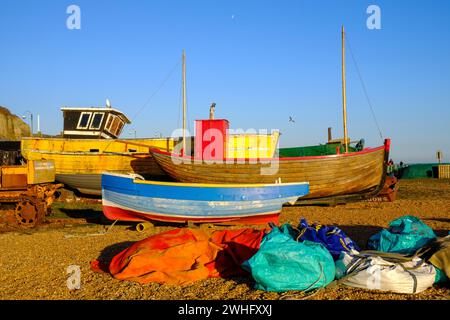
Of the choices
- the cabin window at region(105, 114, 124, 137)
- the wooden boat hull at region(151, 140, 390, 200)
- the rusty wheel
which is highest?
the cabin window at region(105, 114, 124, 137)

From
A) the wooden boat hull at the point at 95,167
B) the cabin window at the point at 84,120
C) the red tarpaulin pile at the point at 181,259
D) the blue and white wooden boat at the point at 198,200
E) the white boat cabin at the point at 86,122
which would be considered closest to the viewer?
the red tarpaulin pile at the point at 181,259

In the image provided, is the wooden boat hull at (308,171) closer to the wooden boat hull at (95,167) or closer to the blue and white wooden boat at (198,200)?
the wooden boat hull at (95,167)

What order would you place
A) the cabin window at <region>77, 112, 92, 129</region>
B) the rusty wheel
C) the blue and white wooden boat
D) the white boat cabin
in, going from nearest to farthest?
the blue and white wooden boat → the rusty wheel → the white boat cabin → the cabin window at <region>77, 112, 92, 129</region>

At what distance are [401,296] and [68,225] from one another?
11160mm

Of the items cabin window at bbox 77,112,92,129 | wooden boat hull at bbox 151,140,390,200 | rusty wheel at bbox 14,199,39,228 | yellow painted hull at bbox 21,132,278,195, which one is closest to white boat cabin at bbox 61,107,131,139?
cabin window at bbox 77,112,92,129

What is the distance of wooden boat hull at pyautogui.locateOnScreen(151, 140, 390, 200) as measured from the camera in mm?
15141

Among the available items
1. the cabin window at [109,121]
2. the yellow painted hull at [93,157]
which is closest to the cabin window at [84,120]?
the cabin window at [109,121]

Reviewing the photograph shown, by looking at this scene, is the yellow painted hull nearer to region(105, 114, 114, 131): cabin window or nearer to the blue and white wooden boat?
region(105, 114, 114, 131): cabin window

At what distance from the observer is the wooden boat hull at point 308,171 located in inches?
596

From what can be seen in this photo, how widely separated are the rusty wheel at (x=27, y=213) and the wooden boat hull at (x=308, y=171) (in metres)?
5.35

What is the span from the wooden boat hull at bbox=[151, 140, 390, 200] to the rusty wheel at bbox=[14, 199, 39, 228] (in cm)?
535

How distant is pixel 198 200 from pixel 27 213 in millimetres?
6045

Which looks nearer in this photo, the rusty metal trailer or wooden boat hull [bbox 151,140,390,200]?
the rusty metal trailer
